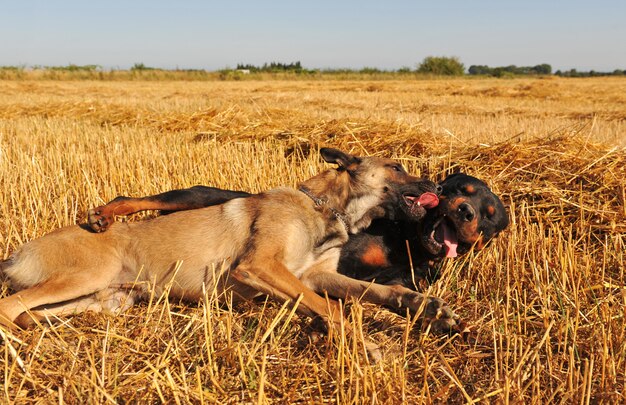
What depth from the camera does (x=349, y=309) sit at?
3.91 metres

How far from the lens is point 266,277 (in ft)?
Result: 11.5

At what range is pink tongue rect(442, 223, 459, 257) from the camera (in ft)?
13.9

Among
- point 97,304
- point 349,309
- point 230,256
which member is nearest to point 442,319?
point 349,309

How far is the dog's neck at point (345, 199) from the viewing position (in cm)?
441

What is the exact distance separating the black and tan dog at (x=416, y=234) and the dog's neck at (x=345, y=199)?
9cm

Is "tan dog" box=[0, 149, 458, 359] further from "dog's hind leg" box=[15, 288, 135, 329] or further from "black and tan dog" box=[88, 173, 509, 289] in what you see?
"black and tan dog" box=[88, 173, 509, 289]

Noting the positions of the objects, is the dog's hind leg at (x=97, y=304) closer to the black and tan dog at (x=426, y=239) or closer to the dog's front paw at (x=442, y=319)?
the black and tan dog at (x=426, y=239)

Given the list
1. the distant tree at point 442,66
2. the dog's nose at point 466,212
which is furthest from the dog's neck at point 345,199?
the distant tree at point 442,66

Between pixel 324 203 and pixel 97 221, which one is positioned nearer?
pixel 97 221

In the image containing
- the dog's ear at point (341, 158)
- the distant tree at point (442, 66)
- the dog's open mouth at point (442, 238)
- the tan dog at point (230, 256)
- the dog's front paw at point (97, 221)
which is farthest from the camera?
the distant tree at point (442, 66)

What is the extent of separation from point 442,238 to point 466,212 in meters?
0.30

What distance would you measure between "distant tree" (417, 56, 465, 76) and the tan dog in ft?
166

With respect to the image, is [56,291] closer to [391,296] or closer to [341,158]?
[391,296]

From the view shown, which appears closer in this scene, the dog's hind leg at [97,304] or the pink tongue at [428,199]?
the dog's hind leg at [97,304]
